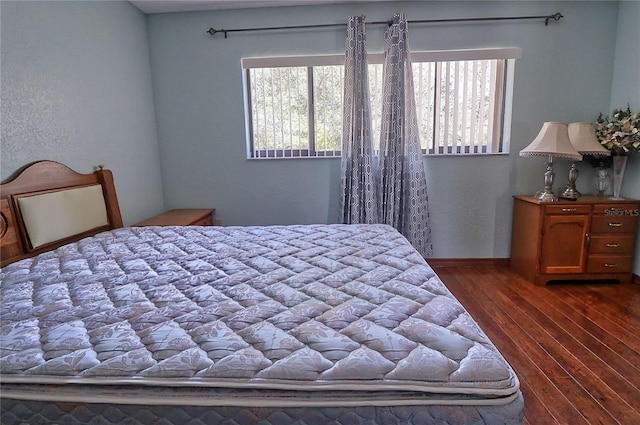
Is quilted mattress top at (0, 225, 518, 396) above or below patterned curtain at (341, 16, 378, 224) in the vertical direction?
below

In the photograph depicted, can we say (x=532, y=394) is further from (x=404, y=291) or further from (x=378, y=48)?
(x=378, y=48)

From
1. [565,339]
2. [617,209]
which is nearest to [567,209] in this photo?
[617,209]

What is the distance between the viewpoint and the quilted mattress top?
876mm

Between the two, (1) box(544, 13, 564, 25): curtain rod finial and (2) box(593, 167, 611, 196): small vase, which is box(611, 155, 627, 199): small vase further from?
(1) box(544, 13, 564, 25): curtain rod finial

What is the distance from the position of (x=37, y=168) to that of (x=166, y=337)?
1.77 metres

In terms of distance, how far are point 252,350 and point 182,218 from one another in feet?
7.97

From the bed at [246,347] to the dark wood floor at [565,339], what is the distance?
924 millimetres

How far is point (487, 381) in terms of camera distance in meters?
0.85

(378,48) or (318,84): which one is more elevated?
(378,48)

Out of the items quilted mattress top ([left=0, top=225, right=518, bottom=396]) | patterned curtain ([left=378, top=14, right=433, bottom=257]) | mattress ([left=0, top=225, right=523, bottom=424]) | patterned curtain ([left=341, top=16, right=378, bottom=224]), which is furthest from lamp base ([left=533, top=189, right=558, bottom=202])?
mattress ([left=0, top=225, right=523, bottom=424])

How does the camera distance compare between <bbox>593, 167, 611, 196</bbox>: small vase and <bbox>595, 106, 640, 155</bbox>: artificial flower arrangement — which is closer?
<bbox>595, 106, 640, 155</bbox>: artificial flower arrangement

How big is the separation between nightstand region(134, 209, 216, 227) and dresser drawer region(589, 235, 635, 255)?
3.46 meters

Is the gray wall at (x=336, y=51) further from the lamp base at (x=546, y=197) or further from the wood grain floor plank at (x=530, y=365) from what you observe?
the wood grain floor plank at (x=530, y=365)

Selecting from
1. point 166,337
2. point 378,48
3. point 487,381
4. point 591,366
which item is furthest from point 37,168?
point 591,366
